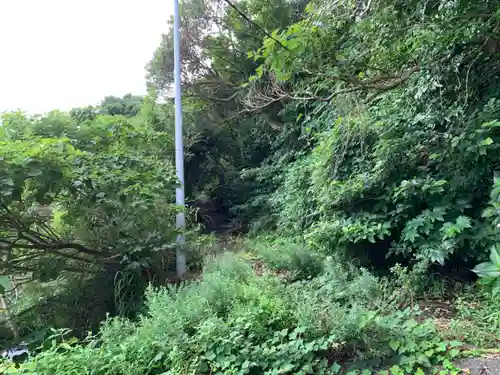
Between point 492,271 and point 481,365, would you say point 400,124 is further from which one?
point 481,365

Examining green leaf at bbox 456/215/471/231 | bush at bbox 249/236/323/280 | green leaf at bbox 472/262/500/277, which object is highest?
green leaf at bbox 456/215/471/231

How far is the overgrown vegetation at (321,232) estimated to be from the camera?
112 inches

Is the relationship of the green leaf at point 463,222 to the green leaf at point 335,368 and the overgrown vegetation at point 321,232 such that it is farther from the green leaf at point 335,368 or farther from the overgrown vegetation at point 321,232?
the green leaf at point 335,368

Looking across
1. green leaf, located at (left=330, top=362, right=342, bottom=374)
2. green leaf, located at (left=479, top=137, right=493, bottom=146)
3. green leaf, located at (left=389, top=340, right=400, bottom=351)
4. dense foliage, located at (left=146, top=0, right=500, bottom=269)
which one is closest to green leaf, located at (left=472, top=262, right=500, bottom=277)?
dense foliage, located at (left=146, top=0, right=500, bottom=269)

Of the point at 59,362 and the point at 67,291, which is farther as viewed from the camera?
the point at 67,291

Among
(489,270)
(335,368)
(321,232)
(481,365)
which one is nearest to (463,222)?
(489,270)

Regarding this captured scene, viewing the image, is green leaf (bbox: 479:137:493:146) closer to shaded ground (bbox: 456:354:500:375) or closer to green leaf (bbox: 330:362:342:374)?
shaded ground (bbox: 456:354:500:375)

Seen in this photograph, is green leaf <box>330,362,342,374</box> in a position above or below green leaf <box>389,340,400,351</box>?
below

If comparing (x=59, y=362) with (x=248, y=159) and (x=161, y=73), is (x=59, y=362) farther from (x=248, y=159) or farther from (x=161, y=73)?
(x=161, y=73)

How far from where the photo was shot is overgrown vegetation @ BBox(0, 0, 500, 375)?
9.30ft

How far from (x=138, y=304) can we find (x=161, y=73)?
26.7ft

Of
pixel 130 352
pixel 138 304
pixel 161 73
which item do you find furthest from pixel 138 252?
pixel 161 73

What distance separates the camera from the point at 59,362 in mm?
2693

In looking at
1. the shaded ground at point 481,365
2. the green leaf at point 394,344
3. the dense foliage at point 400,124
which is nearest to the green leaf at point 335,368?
the green leaf at point 394,344
